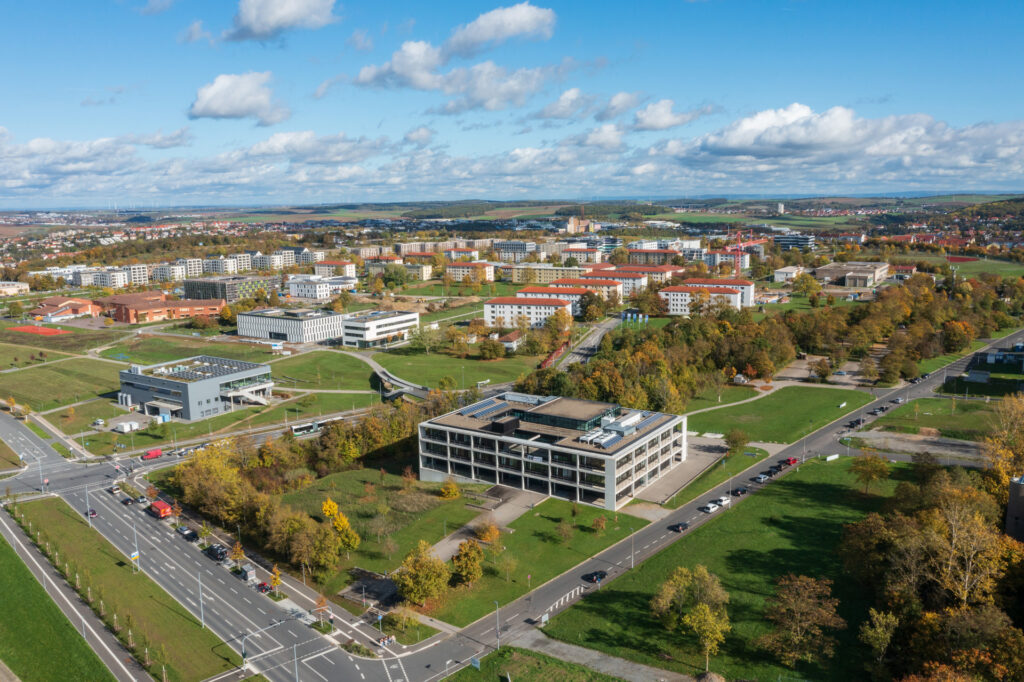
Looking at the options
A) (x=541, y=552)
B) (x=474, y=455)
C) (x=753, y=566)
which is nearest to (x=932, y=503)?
(x=753, y=566)

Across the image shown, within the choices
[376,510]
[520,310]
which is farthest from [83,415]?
[520,310]

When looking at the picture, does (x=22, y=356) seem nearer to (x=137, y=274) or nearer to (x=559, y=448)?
(x=137, y=274)

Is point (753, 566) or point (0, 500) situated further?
point (0, 500)

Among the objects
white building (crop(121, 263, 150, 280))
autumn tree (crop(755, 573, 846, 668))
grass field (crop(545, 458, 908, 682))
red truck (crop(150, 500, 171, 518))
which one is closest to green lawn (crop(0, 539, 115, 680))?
red truck (crop(150, 500, 171, 518))

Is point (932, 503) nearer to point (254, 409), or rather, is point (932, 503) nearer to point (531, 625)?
point (531, 625)

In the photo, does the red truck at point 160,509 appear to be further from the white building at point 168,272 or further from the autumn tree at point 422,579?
the white building at point 168,272

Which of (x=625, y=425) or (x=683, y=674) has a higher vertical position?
(x=625, y=425)

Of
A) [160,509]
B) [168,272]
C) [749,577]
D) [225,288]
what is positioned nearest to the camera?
[749,577]
